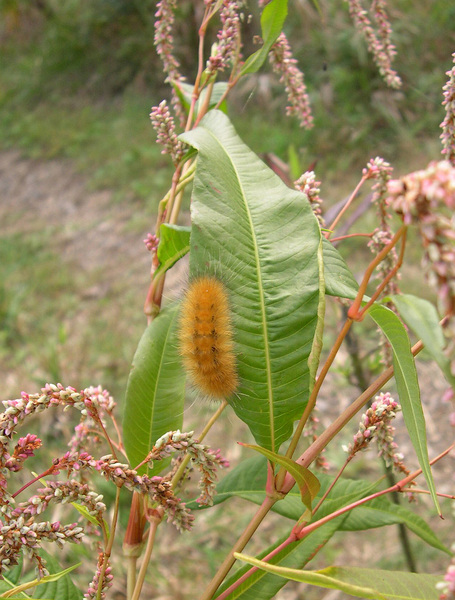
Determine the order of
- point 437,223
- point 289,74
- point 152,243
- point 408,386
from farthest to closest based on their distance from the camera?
point 289,74
point 152,243
point 408,386
point 437,223

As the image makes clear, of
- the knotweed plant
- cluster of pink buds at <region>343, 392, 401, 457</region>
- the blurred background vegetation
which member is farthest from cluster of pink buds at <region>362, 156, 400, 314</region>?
the blurred background vegetation

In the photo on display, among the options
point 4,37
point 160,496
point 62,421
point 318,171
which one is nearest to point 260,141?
point 318,171

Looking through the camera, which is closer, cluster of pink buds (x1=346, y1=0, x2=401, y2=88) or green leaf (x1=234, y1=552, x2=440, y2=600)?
green leaf (x1=234, y1=552, x2=440, y2=600)

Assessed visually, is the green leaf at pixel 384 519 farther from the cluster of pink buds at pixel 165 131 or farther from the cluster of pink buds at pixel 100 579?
the cluster of pink buds at pixel 165 131

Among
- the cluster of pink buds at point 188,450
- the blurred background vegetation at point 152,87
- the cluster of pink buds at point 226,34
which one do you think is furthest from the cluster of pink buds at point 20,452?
the blurred background vegetation at point 152,87

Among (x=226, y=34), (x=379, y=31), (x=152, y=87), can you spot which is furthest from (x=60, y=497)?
(x=152, y=87)

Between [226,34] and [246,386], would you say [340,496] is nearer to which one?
[246,386]

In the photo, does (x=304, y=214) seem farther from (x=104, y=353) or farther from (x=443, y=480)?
(x=104, y=353)

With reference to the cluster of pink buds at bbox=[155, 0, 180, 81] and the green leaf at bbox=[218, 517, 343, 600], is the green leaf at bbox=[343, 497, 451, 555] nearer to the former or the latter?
the green leaf at bbox=[218, 517, 343, 600]
